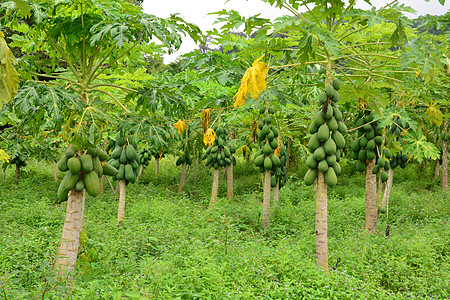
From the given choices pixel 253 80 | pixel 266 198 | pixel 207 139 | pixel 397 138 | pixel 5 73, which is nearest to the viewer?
pixel 5 73

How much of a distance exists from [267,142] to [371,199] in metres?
2.26

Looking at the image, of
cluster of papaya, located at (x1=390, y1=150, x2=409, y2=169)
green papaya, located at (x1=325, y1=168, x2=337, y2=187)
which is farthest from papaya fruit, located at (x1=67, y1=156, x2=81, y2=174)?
cluster of papaya, located at (x1=390, y1=150, x2=409, y2=169)

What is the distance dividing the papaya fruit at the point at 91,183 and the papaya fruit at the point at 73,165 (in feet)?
0.50

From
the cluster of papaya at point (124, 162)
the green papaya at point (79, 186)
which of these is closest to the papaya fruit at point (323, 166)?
the green papaya at point (79, 186)

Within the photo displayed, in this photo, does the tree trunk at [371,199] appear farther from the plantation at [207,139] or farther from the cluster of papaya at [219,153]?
the cluster of papaya at [219,153]

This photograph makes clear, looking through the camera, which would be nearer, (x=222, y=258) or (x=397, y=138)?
(x=222, y=258)

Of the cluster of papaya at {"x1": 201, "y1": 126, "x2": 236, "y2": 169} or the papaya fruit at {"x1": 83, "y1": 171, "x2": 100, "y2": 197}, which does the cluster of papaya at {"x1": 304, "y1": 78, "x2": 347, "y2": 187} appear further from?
the cluster of papaya at {"x1": 201, "y1": 126, "x2": 236, "y2": 169}

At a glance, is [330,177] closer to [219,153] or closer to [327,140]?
[327,140]

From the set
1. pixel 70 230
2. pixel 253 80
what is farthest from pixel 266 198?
pixel 70 230

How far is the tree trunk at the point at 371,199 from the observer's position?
6262 mm

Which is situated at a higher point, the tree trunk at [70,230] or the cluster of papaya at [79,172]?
the cluster of papaya at [79,172]

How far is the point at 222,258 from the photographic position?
4766 millimetres

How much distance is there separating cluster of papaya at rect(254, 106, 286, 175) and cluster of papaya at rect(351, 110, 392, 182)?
1540mm

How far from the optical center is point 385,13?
149 inches
